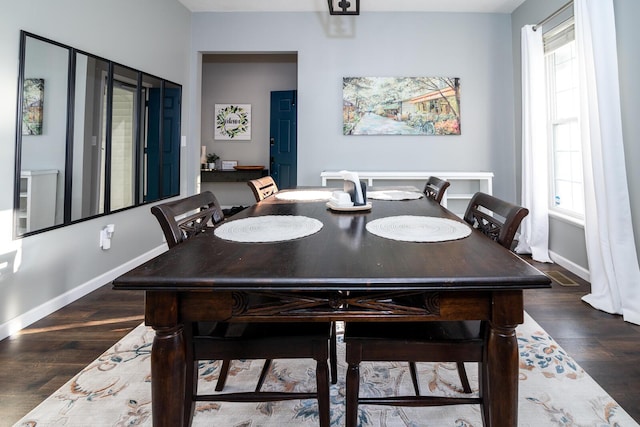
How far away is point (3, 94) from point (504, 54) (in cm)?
470

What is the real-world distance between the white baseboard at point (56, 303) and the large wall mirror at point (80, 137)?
19.4 inches

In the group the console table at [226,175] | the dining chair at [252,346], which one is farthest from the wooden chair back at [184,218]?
the console table at [226,175]

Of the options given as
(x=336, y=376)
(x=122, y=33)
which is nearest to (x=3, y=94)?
(x=122, y=33)

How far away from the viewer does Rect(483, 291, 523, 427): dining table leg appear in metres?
0.85

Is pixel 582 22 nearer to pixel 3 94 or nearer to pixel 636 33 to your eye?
pixel 636 33

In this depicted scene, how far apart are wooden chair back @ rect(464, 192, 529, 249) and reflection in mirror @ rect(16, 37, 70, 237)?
247cm

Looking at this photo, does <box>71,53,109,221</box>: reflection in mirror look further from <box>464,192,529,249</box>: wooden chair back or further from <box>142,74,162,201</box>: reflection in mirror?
<box>464,192,529,249</box>: wooden chair back

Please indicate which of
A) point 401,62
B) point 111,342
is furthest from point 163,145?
point 401,62

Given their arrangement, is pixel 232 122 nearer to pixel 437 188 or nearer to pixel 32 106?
pixel 32 106

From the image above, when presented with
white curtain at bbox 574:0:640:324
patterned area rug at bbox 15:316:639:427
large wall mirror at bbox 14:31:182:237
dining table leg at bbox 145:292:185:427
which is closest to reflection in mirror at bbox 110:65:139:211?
large wall mirror at bbox 14:31:182:237

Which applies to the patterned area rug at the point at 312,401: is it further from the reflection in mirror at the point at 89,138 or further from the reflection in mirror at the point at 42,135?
the reflection in mirror at the point at 89,138

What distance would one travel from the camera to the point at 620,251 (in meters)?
2.30

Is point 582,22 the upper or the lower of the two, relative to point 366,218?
upper

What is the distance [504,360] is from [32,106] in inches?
107
